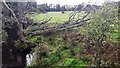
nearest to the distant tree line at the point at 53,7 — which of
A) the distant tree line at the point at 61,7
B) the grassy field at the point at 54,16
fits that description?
the distant tree line at the point at 61,7

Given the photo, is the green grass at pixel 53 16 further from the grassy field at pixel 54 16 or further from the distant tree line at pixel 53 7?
the distant tree line at pixel 53 7

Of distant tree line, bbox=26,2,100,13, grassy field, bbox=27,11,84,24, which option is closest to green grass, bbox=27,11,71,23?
grassy field, bbox=27,11,84,24

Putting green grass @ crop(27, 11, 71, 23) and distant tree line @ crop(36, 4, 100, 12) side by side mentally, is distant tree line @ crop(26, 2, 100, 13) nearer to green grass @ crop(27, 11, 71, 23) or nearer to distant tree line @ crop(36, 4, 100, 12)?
distant tree line @ crop(36, 4, 100, 12)

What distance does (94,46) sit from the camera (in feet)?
19.4

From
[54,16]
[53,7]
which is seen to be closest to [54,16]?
[54,16]

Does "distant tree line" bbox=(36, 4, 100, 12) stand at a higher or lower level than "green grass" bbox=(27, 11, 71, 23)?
higher

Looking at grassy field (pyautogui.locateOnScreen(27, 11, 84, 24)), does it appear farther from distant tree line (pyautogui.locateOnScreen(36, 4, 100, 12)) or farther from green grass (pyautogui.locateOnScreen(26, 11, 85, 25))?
distant tree line (pyautogui.locateOnScreen(36, 4, 100, 12))

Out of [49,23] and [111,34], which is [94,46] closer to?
[111,34]

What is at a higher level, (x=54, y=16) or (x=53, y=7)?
(x=53, y=7)

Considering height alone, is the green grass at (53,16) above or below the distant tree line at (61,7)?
below

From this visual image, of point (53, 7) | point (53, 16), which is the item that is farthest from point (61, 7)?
point (53, 16)

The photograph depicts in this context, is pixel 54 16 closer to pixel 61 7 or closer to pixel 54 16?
pixel 54 16

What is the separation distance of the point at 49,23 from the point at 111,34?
5.80 ft

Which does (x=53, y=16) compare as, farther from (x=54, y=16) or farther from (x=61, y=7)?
(x=61, y=7)
